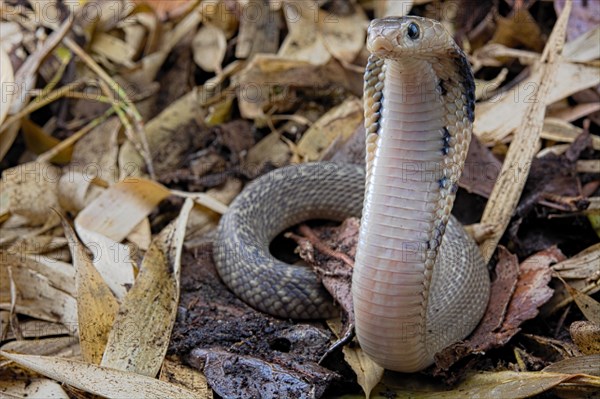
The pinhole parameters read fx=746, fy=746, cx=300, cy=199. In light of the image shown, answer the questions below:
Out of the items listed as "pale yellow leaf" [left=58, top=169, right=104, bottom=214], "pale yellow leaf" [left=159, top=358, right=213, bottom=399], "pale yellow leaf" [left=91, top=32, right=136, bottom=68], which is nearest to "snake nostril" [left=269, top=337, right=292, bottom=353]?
"pale yellow leaf" [left=159, top=358, right=213, bottom=399]

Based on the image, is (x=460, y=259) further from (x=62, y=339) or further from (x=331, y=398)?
(x=62, y=339)

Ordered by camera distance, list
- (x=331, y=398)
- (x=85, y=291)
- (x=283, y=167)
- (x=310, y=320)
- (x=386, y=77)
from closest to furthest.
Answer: (x=386, y=77) → (x=331, y=398) → (x=85, y=291) → (x=310, y=320) → (x=283, y=167)

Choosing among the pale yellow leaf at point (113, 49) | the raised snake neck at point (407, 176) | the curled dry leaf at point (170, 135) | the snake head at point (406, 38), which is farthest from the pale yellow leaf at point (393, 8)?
the snake head at point (406, 38)

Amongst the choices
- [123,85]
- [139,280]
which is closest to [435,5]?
[123,85]

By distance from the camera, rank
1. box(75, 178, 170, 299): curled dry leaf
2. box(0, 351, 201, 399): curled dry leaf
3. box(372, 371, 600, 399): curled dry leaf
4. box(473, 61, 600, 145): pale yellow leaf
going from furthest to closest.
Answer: box(473, 61, 600, 145): pale yellow leaf → box(75, 178, 170, 299): curled dry leaf → box(0, 351, 201, 399): curled dry leaf → box(372, 371, 600, 399): curled dry leaf

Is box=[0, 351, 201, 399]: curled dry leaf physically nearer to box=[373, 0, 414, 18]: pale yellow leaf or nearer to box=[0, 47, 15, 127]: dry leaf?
box=[0, 47, 15, 127]: dry leaf

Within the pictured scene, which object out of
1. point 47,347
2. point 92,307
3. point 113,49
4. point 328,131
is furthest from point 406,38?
point 113,49

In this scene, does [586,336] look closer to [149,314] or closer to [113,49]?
[149,314]
